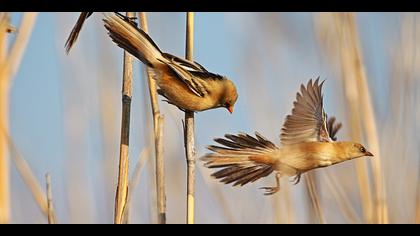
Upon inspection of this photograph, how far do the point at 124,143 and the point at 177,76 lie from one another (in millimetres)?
143

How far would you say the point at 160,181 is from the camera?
1104 mm

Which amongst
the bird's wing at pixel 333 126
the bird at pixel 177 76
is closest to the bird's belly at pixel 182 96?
the bird at pixel 177 76

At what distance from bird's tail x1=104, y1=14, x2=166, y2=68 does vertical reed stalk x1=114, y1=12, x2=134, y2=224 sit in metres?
0.09

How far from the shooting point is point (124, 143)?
40.6 inches

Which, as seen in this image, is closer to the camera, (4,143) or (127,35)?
(127,35)

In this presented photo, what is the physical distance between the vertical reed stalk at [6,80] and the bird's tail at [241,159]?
18.1 inches

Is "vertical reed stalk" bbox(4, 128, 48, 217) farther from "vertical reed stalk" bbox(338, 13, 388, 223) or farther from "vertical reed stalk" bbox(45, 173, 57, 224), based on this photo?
"vertical reed stalk" bbox(338, 13, 388, 223)

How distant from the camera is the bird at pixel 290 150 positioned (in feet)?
3.38

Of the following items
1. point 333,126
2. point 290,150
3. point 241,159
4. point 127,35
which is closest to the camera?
point 127,35

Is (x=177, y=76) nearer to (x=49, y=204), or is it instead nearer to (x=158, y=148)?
(x=158, y=148)

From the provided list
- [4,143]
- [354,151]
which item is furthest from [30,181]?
[354,151]
